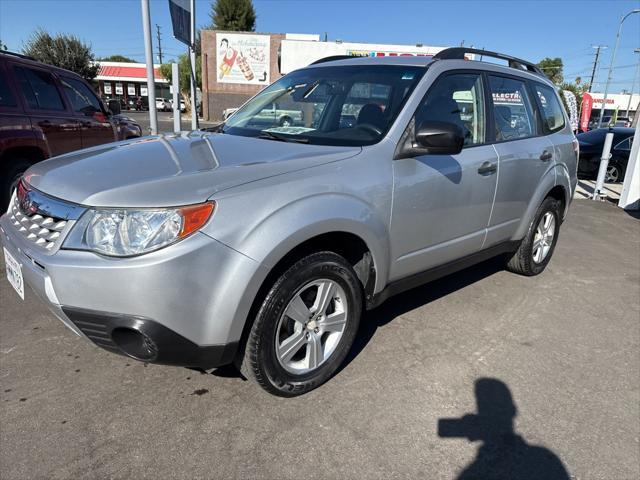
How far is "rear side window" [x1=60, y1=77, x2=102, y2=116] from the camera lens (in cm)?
632

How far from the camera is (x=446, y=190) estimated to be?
309cm

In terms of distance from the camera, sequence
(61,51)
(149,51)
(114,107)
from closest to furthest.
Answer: (114,107) → (149,51) → (61,51)

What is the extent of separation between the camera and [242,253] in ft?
6.79

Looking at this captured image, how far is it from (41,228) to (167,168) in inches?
25.8

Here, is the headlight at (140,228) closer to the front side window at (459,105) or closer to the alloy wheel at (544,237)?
the front side window at (459,105)

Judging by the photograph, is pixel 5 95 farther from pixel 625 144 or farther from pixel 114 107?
pixel 625 144

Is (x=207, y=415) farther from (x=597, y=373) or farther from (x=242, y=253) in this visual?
(x=597, y=373)

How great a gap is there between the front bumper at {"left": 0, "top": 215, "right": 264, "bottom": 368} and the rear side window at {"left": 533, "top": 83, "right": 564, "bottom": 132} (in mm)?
3507

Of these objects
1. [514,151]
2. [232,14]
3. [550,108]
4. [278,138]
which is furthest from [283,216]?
[232,14]

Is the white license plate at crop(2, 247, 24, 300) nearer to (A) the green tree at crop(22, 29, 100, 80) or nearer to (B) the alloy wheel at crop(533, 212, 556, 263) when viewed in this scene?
(B) the alloy wheel at crop(533, 212, 556, 263)

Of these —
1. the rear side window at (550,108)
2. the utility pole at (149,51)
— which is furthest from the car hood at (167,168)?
the utility pole at (149,51)

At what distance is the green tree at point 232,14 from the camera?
49188 millimetres

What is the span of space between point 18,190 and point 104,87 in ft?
219

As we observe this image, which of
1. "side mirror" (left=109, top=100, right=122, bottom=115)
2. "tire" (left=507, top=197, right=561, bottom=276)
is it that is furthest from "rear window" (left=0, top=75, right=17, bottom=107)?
"tire" (left=507, top=197, right=561, bottom=276)
